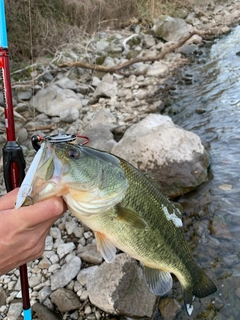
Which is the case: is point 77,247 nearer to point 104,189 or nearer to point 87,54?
point 104,189

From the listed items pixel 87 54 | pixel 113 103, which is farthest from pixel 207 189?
pixel 87 54

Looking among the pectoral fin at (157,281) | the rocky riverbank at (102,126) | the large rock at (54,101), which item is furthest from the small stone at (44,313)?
the large rock at (54,101)

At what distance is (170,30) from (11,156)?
14064mm

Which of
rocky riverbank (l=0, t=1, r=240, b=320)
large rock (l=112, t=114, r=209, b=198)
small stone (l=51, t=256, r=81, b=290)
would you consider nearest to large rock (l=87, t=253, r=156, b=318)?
rocky riverbank (l=0, t=1, r=240, b=320)

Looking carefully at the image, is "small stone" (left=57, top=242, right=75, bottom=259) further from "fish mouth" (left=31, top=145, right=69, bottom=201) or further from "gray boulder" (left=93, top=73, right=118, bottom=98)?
"gray boulder" (left=93, top=73, right=118, bottom=98)

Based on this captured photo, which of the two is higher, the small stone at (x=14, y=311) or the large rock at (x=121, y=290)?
the large rock at (x=121, y=290)

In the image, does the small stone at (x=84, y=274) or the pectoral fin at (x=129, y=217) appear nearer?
the pectoral fin at (x=129, y=217)

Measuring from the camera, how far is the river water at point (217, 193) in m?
3.74

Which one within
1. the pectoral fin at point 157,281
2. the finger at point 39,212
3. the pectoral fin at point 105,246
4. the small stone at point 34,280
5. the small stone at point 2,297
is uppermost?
the finger at point 39,212

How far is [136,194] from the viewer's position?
2.11 meters

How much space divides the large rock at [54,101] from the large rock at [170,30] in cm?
759

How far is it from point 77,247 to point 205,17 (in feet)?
56.3

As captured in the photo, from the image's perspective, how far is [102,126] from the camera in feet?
23.5

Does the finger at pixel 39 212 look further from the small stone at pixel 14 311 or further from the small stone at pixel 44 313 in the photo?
the small stone at pixel 14 311
